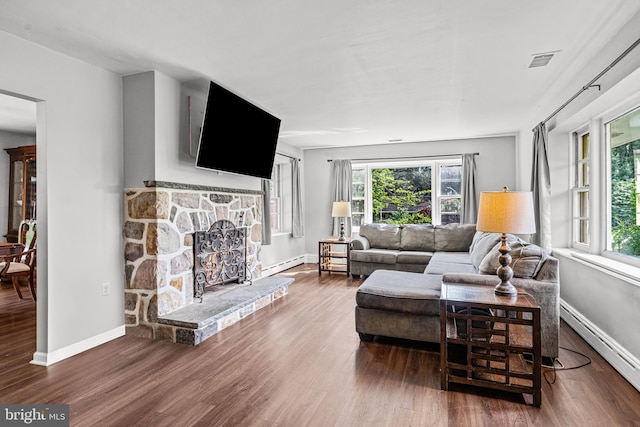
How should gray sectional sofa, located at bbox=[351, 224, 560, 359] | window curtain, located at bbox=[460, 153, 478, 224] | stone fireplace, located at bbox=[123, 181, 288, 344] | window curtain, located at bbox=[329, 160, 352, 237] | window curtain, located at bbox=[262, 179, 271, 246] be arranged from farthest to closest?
1. window curtain, located at bbox=[329, 160, 352, 237]
2. window curtain, located at bbox=[460, 153, 478, 224]
3. window curtain, located at bbox=[262, 179, 271, 246]
4. stone fireplace, located at bbox=[123, 181, 288, 344]
5. gray sectional sofa, located at bbox=[351, 224, 560, 359]

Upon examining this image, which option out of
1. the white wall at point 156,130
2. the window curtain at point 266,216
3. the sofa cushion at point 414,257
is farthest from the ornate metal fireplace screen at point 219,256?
the sofa cushion at point 414,257

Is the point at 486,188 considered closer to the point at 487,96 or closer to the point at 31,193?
the point at 487,96

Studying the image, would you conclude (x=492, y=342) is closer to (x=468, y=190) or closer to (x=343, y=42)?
(x=343, y=42)

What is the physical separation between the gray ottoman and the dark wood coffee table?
11.1 inches

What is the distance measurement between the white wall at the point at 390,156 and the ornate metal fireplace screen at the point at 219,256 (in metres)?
2.90

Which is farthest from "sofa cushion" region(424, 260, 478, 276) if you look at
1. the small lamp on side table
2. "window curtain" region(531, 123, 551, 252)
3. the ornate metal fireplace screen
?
the ornate metal fireplace screen

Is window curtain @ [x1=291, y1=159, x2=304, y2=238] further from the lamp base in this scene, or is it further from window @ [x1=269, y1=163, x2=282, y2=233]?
the lamp base

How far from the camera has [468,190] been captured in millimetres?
6098

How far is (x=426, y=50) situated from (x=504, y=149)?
4.04 m

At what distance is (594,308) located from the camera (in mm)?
2932

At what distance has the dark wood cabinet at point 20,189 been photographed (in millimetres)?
5500

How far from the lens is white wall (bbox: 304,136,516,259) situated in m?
6.05

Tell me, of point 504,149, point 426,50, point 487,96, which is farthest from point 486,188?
point 426,50

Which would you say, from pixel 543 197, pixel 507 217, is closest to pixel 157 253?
pixel 507 217
